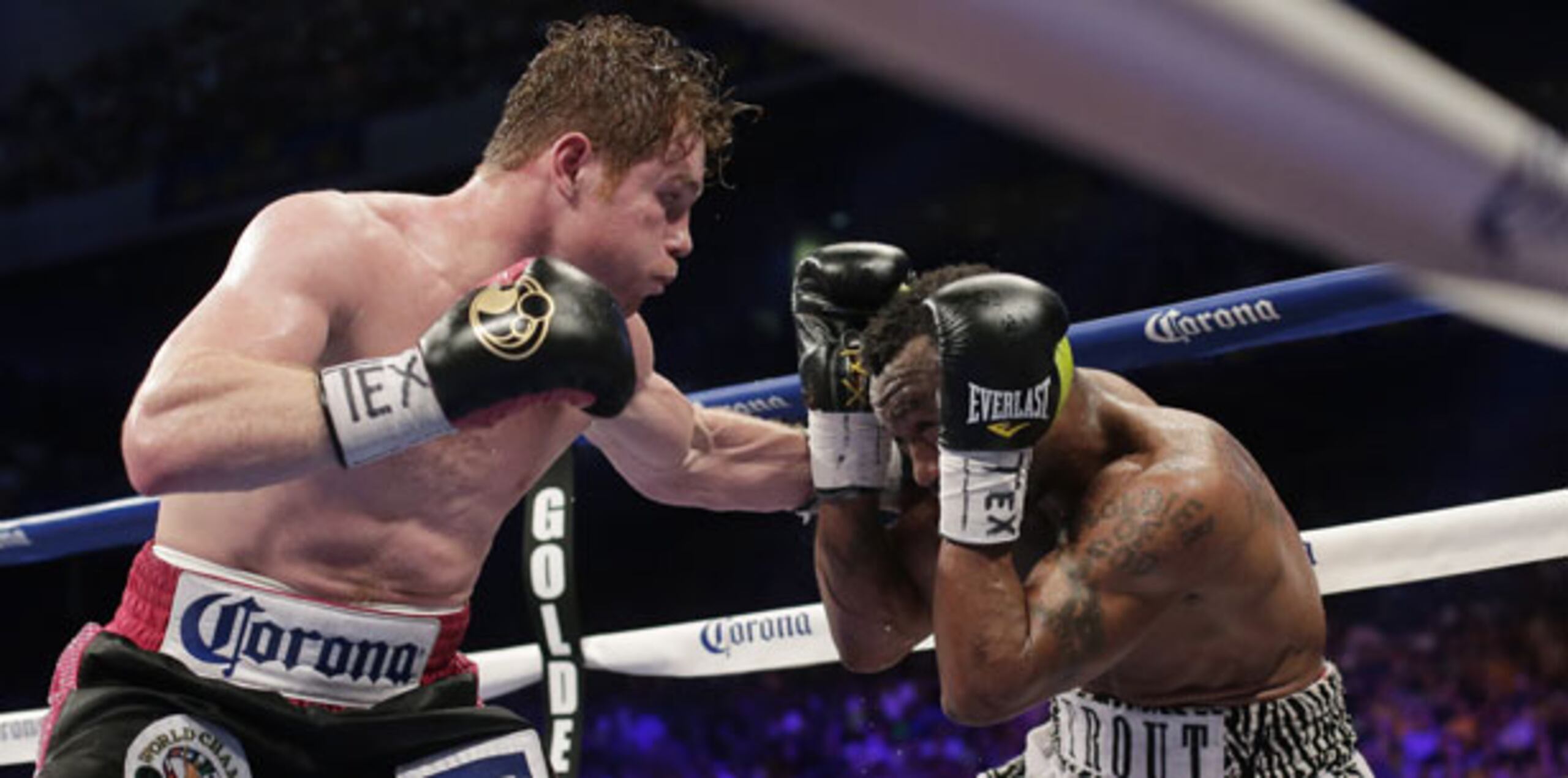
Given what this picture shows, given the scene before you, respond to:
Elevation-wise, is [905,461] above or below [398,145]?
above

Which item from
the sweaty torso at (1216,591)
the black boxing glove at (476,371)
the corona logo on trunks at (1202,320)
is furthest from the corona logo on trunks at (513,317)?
the corona logo on trunks at (1202,320)

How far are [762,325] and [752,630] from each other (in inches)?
157

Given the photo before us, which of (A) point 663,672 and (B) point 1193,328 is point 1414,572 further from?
(A) point 663,672

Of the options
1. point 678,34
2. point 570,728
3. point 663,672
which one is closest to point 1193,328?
point 663,672

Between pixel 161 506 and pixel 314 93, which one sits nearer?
pixel 161 506

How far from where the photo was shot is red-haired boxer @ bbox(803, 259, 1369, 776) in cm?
175

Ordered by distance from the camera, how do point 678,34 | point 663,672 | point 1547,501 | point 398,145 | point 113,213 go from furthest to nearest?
point 113,213 < point 398,145 < point 678,34 < point 663,672 < point 1547,501

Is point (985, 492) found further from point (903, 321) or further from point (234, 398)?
point (234, 398)

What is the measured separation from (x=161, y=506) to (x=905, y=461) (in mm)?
963

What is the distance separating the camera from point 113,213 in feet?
31.8

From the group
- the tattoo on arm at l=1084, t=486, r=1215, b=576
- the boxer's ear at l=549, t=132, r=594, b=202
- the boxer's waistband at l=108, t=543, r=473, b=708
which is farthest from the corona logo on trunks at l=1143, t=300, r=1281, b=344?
the boxer's waistband at l=108, t=543, r=473, b=708

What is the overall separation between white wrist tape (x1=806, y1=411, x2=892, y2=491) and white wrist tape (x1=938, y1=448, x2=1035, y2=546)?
25cm

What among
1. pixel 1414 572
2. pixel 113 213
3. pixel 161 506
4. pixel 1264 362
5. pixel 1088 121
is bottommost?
pixel 113 213

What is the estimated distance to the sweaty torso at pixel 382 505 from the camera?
1667 millimetres
